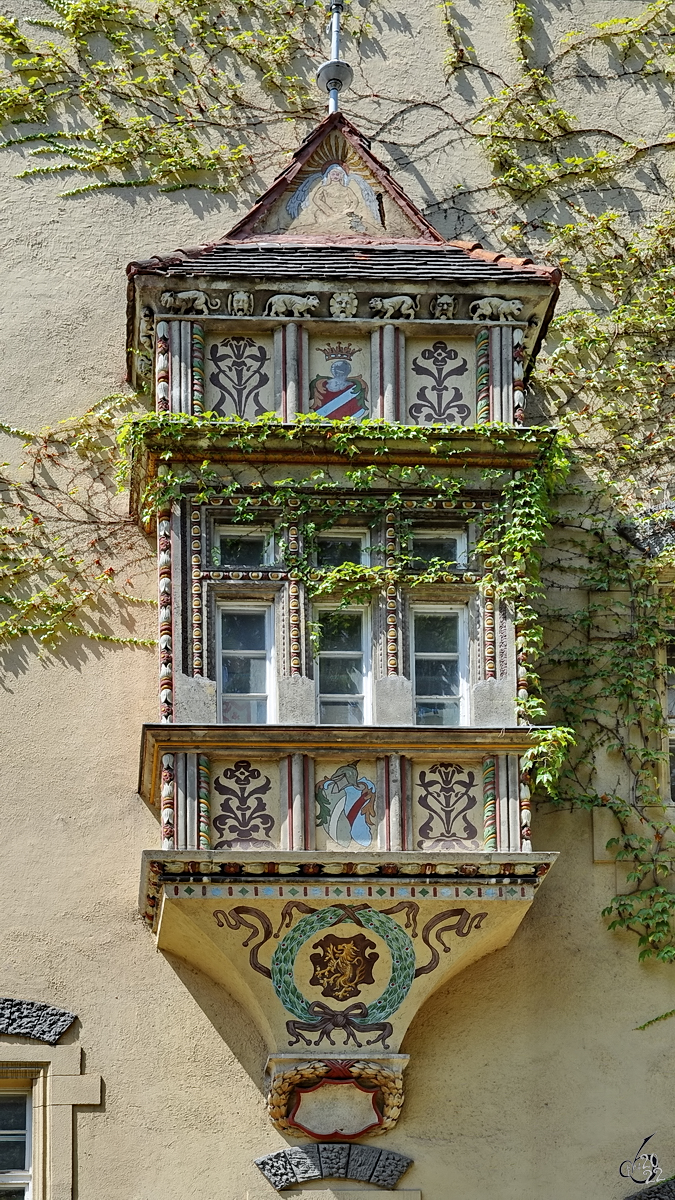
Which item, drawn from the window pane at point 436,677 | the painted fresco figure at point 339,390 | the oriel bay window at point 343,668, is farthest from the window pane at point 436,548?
the painted fresco figure at point 339,390

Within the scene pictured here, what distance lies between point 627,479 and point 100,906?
4359 mm

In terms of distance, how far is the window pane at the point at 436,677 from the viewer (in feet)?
41.0

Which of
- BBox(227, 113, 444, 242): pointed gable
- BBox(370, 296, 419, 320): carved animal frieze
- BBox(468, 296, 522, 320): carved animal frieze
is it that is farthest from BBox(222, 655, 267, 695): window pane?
BBox(227, 113, 444, 242): pointed gable

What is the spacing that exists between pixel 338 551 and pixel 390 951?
2349 mm

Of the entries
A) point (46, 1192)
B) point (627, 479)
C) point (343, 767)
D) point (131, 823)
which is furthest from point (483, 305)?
point (46, 1192)

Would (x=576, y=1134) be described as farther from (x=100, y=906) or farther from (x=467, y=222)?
(x=467, y=222)

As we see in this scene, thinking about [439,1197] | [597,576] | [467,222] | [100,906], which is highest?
[467,222]

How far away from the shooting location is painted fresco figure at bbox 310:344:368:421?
1295 cm

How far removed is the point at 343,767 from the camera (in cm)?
1215

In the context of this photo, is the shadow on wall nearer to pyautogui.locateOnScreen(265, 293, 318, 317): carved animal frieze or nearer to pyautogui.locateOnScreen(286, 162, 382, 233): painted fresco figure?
pyautogui.locateOnScreen(265, 293, 318, 317): carved animal frieze

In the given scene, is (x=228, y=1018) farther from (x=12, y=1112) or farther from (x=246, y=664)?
(x=246, y=664)

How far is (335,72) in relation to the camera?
14.4 meters

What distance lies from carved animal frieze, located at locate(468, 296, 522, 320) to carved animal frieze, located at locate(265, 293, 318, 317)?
0.96 m

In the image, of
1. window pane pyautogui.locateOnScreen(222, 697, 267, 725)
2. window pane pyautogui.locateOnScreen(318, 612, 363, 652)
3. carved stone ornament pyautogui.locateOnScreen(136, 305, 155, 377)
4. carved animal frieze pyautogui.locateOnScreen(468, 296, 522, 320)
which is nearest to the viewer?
window pane pyautogui.locateOnScreen(222, 697, 267, 725)
